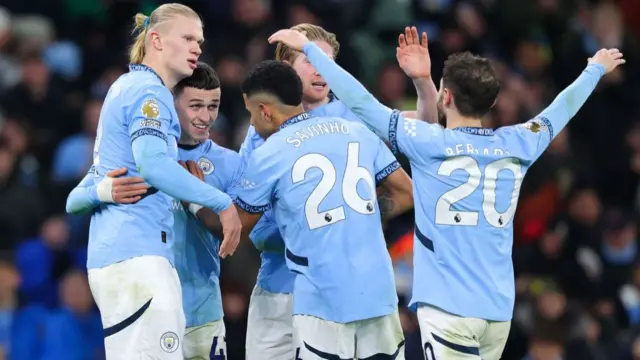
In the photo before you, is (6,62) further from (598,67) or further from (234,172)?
(598,67)

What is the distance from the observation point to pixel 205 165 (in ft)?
Result: 24.0

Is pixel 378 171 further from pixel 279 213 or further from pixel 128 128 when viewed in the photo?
pixel 128 128

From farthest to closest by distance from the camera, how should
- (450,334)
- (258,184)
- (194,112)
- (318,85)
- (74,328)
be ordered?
(74,328), (318,85), (194,112), (258,184), (450,334)

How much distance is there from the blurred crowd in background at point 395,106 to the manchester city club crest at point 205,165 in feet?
9.86

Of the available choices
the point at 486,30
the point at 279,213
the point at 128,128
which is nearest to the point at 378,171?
the point at 279,213

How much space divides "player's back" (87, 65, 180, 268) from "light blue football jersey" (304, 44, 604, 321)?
0.92m

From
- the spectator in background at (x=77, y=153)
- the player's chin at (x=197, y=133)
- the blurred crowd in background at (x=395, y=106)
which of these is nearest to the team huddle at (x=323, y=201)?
the player's chin at (x=197, y=133)

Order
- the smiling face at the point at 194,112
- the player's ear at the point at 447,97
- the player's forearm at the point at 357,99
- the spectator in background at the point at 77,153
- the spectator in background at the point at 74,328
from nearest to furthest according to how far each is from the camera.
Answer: the player's forearm at the point at 357,99 < the player's ear at the point at 447,97 < the smiling face at the point at 194,112 < the spectator in background at the point at 74,328 < the spectator in background at the point at 77,153

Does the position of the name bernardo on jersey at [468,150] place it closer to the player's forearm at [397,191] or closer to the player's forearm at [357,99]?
the player's forearm at [357,99]

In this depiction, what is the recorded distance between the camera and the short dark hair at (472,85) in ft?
21.8

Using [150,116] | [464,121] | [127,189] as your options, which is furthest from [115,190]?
[464,121]

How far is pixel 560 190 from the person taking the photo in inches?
536

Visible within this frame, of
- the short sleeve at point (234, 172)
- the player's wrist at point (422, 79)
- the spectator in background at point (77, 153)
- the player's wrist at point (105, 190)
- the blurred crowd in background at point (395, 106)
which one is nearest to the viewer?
the player's wrist at point (105, 190)

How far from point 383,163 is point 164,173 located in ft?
4.37
